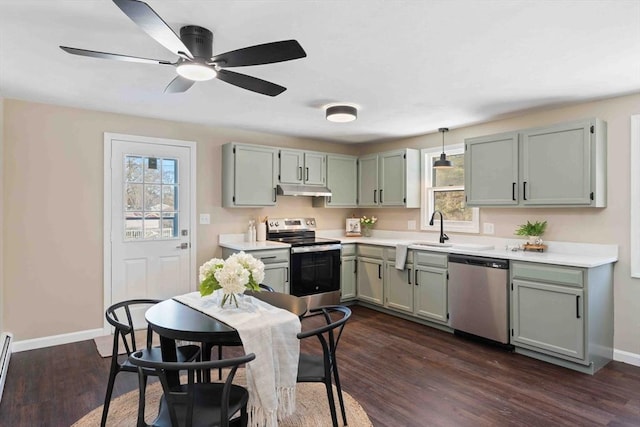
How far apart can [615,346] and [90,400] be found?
424 centimetres

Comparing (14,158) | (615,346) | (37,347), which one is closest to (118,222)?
(14,158)

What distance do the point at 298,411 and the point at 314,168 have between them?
3242 millimetres

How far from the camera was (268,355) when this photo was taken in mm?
1978

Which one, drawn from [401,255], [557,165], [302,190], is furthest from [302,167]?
[557,165]

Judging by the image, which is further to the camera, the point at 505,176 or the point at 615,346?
the point at 505,176

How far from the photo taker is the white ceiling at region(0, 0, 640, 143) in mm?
1942

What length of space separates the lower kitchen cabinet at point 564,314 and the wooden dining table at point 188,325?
7.10 feet

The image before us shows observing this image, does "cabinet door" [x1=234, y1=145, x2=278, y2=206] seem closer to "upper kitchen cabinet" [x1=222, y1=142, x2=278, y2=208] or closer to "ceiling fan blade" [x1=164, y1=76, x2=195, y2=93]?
"upper kitchen cabinet" [x1=222, y1=142, x2=278, y2=208]

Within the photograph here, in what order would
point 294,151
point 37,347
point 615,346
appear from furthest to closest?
point 294,151 → point 37,347 → point 615,346

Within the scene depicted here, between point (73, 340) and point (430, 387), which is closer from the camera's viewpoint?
point (430, 387)

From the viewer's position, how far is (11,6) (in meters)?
1.91

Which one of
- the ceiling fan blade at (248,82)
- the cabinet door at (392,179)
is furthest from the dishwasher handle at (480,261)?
the ceiling fan blade at (248,82)

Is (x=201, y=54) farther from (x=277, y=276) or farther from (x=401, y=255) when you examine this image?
(x=401, y=255)

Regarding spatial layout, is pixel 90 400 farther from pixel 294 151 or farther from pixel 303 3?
pixel 294 151
